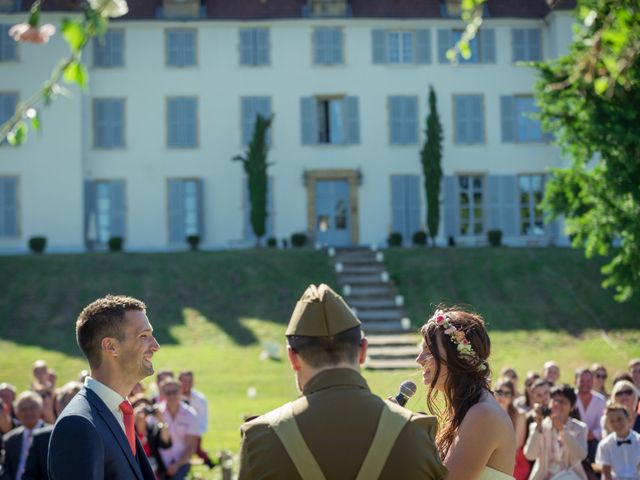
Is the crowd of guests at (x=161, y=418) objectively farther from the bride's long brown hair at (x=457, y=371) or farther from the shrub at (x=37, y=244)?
the shrub at (x=37, y=244)

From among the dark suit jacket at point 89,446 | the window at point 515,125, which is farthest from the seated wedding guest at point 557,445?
the window at point 515,125

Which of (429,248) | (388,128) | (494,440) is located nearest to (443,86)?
(388,128)

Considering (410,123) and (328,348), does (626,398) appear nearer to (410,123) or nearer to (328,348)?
(328,348)

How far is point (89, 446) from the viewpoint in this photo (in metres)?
3.96

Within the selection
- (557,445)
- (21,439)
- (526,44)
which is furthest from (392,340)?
(526,44)

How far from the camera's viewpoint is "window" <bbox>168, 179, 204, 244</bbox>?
108 feet

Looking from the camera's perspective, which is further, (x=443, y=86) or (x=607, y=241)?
(x=443, y=86)

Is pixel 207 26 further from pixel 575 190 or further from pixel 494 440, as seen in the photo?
pixel 494 440

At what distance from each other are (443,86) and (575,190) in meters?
15.0

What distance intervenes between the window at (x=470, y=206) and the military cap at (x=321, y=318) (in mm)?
30383

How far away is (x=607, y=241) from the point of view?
60.6ft

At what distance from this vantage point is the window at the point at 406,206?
109 ft

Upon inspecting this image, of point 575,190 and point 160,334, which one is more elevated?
point 575,190

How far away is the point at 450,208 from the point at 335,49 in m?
6.53
